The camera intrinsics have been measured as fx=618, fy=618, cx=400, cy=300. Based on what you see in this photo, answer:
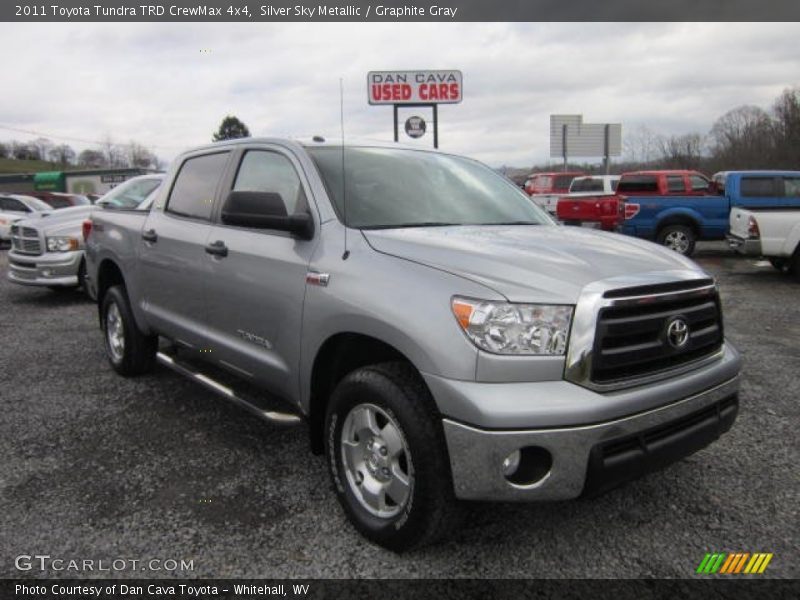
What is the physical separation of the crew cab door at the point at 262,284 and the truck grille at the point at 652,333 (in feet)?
4.69

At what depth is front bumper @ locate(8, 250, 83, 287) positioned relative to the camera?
29.1 ft

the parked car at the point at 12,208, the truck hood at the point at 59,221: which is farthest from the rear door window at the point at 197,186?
the parked car at the point at 12,208

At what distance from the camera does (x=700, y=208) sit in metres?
13.6

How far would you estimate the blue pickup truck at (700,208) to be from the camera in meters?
13.6

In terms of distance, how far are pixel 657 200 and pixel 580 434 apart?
41.7 ft

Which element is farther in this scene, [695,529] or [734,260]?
[734,260]

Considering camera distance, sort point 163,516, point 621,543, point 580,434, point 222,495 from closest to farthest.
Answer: point 580,434 < point 621,543 < point 163,516 < point 222,495

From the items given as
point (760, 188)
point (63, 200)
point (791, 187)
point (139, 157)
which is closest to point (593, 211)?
point (760, 188)

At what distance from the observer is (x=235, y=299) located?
352 cm

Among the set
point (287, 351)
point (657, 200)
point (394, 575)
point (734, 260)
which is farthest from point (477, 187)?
point (734, 260)

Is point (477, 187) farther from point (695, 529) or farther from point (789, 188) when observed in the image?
point (789, 188)

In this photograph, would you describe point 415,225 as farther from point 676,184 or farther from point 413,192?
point 676,184

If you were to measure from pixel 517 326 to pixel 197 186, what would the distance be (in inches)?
112

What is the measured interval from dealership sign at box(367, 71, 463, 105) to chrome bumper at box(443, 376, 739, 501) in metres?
18.4
